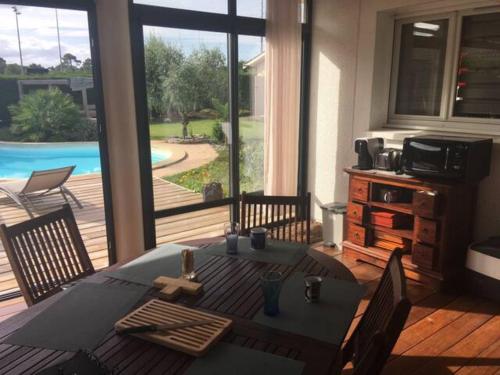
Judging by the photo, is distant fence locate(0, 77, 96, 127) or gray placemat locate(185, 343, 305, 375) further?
distant fence locate(0, 77, 96, 127)

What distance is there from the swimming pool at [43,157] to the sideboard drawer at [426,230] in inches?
85.3

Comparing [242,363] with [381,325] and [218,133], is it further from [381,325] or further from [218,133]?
[218,133]

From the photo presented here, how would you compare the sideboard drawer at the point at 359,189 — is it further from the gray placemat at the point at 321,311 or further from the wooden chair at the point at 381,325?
the wooden chair at the point at 381,325

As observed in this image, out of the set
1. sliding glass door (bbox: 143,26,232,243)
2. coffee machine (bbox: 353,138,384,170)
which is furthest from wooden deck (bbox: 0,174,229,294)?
coffee machine (bbox: 353,138,384,170)

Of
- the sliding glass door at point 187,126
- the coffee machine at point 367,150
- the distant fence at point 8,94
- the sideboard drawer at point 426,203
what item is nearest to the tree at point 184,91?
the sliding glass door at point 187,126

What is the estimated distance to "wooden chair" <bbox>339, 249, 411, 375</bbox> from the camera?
1.07m

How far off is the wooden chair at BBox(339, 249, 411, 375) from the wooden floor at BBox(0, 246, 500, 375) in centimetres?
82

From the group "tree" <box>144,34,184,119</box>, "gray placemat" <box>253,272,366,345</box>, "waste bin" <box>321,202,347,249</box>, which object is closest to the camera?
"gray placemat" <box>253,272,366,345</box>

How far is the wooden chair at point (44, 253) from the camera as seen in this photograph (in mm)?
1759

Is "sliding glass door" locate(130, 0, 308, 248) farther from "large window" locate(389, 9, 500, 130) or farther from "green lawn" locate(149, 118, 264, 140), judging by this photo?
"large window" locate(389, 9, 500, 130)

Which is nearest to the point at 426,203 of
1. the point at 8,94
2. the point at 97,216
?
the point at 97,216

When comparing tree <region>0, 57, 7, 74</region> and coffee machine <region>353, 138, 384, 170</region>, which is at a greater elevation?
tree <region>0, 57, 7, 74</region>

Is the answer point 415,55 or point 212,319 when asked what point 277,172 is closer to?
point 415,55

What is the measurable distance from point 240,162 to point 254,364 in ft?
9.77
